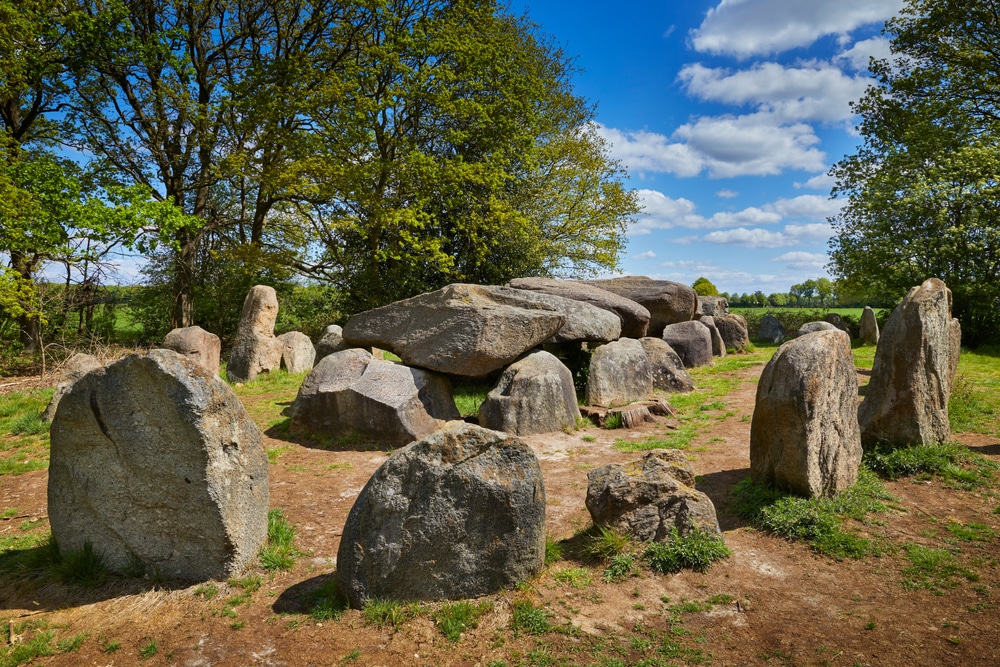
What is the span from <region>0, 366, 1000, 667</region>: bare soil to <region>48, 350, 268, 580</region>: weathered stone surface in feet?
1.07

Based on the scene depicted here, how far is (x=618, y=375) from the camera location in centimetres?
1199

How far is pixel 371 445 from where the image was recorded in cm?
908

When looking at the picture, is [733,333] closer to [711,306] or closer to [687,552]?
[711,306]

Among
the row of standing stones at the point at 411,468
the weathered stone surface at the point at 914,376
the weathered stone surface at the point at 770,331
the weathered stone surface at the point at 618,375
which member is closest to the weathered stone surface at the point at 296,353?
the row of standing stones at the point at 411,468

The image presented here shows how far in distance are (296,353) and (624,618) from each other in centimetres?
1298

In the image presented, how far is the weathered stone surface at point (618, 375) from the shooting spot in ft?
38.4

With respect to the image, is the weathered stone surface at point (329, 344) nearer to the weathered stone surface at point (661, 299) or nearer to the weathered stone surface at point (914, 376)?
Result: the weathered stone surface at point (661, 299)

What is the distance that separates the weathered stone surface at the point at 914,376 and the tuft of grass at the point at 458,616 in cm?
621

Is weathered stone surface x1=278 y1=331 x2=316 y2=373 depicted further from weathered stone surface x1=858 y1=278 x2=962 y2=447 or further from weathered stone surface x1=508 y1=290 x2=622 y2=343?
weathered stone surface x1=858 y1=278 x2=962 y2=447

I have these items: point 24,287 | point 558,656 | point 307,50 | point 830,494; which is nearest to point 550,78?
point 307,50

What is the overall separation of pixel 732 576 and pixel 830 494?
2088 millimetres

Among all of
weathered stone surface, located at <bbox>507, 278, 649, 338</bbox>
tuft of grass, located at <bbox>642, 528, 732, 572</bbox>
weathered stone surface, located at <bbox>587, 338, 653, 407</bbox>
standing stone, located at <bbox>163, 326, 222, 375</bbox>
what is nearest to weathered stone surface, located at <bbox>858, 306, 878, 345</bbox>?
weathered stone surface, located at <bbox>507, 278, 649, 338</bbox>

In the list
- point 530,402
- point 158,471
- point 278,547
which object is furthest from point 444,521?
point 530,402

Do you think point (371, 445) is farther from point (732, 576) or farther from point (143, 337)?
point (143, 337)
